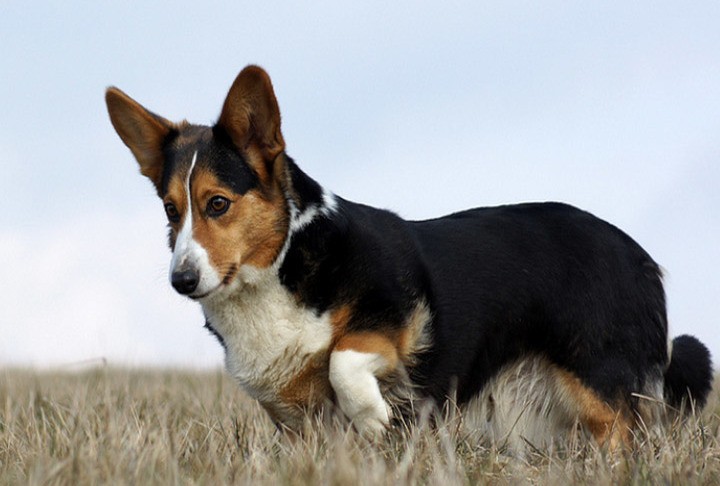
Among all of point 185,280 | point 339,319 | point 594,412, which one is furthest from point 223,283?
point 594,412

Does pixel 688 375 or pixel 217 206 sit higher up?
pixel 217 206

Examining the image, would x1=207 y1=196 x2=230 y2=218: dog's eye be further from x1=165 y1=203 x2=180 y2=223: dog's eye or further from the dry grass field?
the dry grass field

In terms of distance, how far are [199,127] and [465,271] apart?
1.34 m

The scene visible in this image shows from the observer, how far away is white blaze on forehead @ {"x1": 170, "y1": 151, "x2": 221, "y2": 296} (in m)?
4.11

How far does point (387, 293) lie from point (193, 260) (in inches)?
32.0

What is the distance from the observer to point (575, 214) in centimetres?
530

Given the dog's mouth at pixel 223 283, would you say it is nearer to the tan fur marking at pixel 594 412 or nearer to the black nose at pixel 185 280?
the black nose at pixel 185 280

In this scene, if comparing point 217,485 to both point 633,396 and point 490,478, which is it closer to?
point 490,478

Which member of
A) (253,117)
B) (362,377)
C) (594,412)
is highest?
(253,117)

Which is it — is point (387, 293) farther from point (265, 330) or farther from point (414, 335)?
point (265, 330)

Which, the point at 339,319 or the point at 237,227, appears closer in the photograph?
the point at 237,227

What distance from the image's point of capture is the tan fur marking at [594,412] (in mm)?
4828

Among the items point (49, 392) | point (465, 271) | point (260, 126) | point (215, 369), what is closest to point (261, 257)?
point (260, 126)

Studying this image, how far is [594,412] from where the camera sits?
4.86 metres
